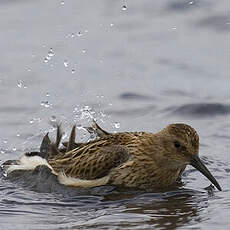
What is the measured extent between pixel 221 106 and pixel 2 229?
209 inches

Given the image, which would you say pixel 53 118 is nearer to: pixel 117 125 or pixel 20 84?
pixel 117 125

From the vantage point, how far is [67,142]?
42.3 feet

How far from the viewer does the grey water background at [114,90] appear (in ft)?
36.2

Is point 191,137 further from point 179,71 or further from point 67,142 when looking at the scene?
point 179,71

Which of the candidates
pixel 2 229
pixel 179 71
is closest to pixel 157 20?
pixel 179 71

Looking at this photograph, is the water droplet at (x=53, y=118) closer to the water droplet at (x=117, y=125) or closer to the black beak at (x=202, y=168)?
the water droplet at (x=117, y=125)

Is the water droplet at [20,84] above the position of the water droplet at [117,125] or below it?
above

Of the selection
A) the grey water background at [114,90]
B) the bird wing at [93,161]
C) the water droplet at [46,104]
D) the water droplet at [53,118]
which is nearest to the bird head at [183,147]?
the grey water background at [114,90]

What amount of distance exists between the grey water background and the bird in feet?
0.55

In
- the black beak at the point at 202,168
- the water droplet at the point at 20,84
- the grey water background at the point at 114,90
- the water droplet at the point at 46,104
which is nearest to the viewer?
the grey water background at the point at 114,90

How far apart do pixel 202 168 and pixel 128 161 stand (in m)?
0.82

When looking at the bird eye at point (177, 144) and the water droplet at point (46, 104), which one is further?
the water droplet at point (46, 104)

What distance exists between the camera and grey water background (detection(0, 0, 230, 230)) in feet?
36.2

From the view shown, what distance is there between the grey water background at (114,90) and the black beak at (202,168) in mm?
119
